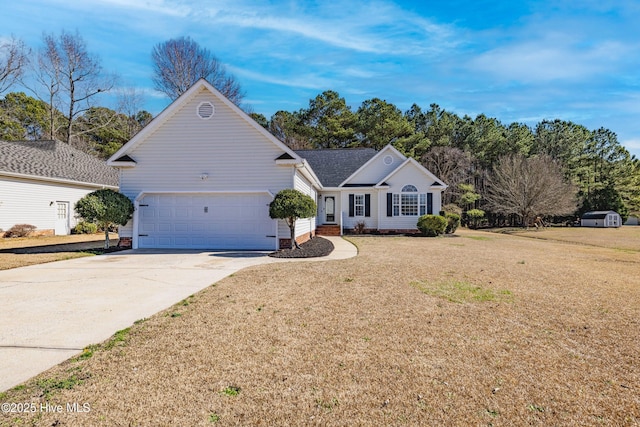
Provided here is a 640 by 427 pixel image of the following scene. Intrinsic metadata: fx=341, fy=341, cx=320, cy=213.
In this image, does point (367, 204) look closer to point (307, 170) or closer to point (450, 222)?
point (450, 222)

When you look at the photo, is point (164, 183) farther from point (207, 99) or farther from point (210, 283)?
point (210, 283)

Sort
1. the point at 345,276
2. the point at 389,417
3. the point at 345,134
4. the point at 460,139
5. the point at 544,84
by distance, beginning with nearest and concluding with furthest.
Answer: the point at 389,417
the point at 345,276
the point at 544,84
the point at 345,134
the point at 460,139

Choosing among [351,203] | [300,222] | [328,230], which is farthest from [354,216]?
[300,222]

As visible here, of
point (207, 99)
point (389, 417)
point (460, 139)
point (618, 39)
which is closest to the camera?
point (389, 417)

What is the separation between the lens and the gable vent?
43.2 feet

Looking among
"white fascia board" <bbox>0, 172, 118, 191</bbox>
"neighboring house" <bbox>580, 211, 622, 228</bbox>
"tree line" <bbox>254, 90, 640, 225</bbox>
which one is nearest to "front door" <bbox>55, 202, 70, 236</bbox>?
"white fascia board" <bbox>0, 172, 118, 191</bbox>

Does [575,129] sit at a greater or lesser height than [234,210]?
greater

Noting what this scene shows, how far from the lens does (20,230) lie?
17.6 metres

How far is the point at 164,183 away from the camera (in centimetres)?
1345

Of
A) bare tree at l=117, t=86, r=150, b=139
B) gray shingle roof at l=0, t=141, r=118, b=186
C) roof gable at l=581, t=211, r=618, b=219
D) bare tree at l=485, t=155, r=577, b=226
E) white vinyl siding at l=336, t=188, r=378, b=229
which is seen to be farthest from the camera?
bare tree at l=117, t=86, r=150, b=139

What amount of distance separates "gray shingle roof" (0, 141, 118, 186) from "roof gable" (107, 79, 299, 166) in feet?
27.8

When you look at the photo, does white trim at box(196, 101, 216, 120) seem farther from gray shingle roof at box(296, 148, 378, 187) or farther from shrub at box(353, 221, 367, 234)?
shrub at box(353, 221, 367, 234)

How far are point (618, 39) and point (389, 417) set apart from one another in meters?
12.4

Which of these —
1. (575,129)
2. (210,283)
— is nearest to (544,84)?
(210,283)
